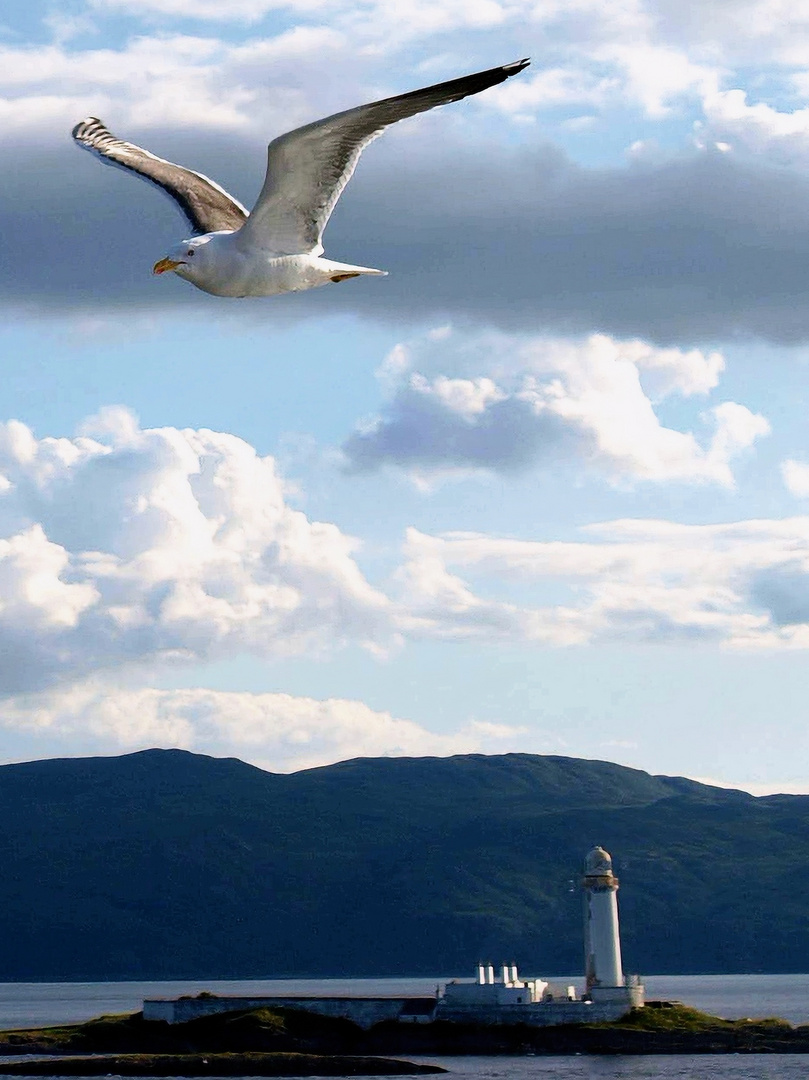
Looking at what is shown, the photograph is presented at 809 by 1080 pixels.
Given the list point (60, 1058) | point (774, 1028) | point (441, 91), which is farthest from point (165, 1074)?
point (441, 91)

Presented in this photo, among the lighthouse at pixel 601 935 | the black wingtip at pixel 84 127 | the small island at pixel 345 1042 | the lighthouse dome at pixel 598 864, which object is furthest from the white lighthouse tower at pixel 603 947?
the black wingtip at pixel 84 127

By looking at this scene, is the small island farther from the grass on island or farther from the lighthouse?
the lighthouse

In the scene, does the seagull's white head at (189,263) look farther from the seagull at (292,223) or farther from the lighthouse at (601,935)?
the lighthouse at (601,935)

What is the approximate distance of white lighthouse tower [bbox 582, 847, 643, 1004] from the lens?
78.4 metres

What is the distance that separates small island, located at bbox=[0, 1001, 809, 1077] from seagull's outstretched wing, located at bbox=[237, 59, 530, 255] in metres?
58.7

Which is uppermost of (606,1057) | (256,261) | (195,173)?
(195,173)

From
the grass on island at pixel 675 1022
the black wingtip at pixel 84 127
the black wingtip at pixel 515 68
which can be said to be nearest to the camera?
the black wingtip at pixel 515 68

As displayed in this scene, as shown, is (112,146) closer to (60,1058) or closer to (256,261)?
(256,261)

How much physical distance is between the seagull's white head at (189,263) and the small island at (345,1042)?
2302 inches

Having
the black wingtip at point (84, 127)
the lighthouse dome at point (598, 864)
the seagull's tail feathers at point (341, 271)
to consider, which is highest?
the black wingtip at point (84, 127)

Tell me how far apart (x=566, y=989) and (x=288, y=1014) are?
464 inches

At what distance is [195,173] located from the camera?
27250 millimetres

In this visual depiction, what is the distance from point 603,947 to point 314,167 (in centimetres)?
6068

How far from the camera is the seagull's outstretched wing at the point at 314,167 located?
2028 centimetres
